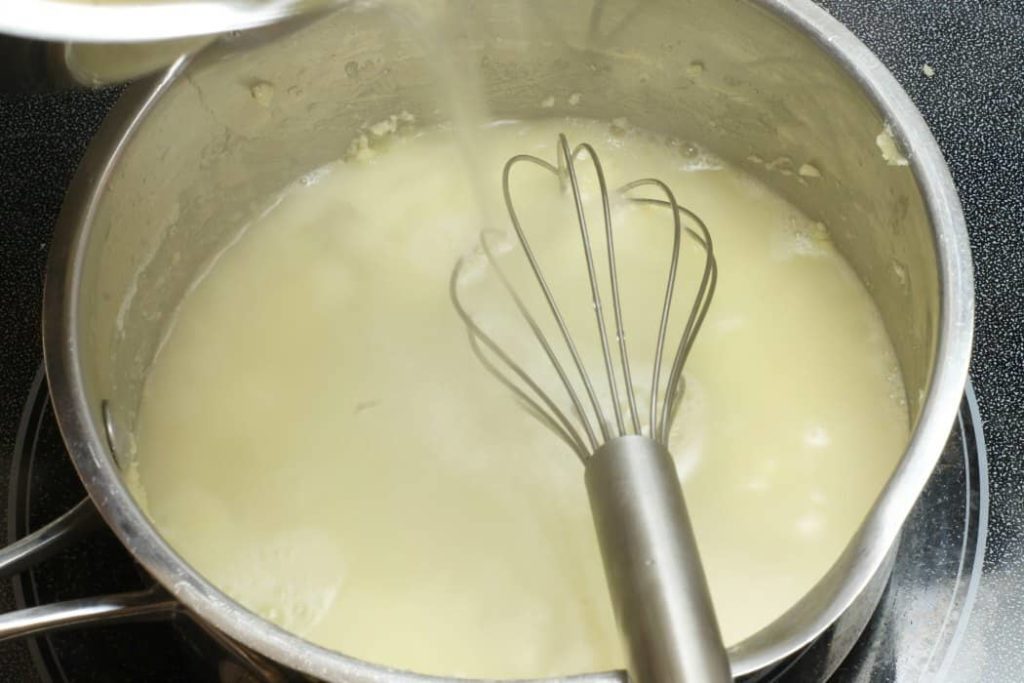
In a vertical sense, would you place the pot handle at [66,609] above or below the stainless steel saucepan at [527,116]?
below

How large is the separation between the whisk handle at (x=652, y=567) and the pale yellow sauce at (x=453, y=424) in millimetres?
210

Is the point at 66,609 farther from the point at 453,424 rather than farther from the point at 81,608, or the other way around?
the point at 453,424

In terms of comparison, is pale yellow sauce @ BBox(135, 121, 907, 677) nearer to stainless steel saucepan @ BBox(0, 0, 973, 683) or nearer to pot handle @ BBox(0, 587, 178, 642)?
stainless steel saucepan @ BBox(0, 0, 973, 683)

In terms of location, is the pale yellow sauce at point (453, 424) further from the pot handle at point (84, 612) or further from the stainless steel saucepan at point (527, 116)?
the pot handle at point (84, 612)

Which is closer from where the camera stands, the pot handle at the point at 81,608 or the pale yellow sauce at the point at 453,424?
the pot handle at the point at 81,608

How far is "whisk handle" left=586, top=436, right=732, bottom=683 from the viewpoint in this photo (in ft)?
1.93

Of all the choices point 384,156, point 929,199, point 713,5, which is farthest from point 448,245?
point 929,199

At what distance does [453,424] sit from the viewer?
1.00 meters

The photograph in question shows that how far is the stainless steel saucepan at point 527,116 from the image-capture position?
0.65 m

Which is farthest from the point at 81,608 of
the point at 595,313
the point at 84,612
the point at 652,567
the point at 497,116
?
the point at 497,116

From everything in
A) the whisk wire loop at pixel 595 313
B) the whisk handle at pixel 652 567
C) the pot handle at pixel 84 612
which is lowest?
the pot handle at pixel 84 612

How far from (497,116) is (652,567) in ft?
2.20

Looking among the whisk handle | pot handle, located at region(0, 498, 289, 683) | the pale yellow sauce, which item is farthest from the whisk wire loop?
pot handle, located at region(0, 498, 289, 683)

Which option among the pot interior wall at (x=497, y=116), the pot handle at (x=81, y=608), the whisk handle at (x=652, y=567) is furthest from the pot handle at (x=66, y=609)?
the whisk handle at (x=652, y=567)
